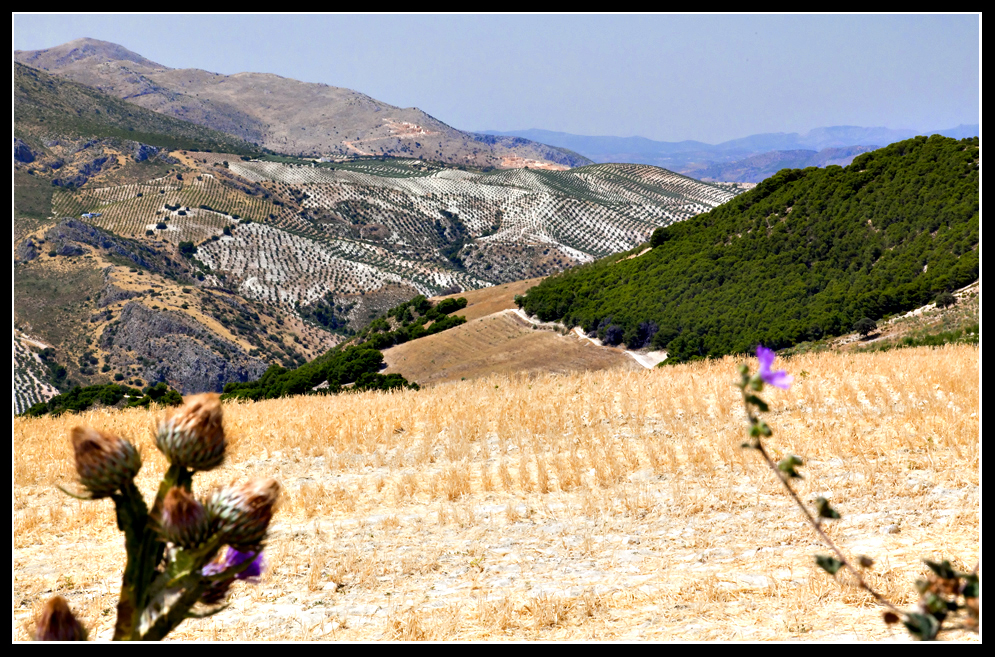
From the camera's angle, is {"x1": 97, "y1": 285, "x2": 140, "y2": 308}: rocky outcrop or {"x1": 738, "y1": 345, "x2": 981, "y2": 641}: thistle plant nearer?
{"x1": 738, "y1": 345, "x2": 981, "y2": 641}: thistle plant

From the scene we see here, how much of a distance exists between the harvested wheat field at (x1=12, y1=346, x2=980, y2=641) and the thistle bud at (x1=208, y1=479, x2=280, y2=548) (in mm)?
3154

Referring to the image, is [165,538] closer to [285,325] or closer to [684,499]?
[684,499]

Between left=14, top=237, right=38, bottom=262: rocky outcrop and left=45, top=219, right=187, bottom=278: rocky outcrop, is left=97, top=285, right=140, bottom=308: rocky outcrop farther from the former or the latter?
left=14, top=237, right=38, bottom=262: rocky outcrop

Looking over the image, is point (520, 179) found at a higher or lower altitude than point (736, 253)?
higher

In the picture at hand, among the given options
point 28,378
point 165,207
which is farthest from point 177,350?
point 165,207

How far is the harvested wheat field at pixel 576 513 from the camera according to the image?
466cm

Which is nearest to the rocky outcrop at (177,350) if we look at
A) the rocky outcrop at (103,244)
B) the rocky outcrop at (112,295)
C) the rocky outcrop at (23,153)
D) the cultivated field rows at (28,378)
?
the rocky outcrop at (112,295)

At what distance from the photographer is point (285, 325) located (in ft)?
332

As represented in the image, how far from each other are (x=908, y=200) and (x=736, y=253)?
7986mm

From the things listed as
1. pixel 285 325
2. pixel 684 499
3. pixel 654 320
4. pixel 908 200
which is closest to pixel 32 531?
pixel 684 499

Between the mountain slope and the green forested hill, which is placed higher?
the mountain slope

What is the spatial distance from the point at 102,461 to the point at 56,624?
1.10 ft

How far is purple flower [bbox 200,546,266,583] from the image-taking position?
1602mm

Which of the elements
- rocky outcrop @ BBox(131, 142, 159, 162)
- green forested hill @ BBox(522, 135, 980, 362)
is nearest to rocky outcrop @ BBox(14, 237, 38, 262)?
rocky outcrop @ BBox(131, 142, 159, 162)
